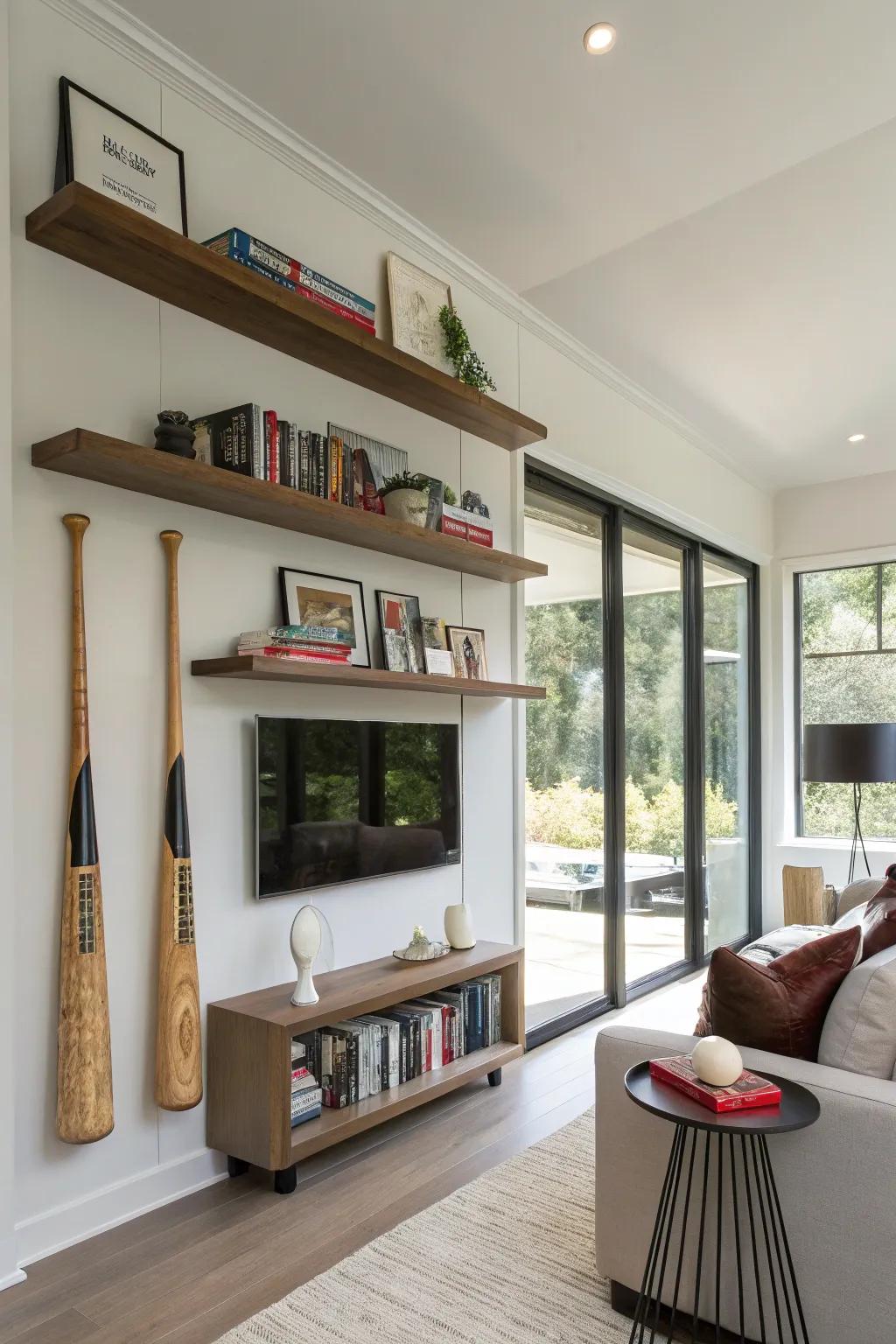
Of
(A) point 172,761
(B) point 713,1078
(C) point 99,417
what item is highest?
(C) point 99,417

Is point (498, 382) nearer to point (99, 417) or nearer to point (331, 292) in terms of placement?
point (331, 292)

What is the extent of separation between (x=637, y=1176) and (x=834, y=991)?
0.56m

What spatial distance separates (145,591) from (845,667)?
16.6ft

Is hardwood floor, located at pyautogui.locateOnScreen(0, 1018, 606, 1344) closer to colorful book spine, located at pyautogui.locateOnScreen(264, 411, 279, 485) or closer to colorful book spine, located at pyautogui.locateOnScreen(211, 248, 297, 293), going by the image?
colorful book spine, located at pyautogui.locateOnScreen(264, 411, 279, 485)

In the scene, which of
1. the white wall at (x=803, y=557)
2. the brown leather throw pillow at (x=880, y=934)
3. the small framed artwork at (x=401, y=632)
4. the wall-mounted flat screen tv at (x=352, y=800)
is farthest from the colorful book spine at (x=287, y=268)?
the white wall at (x=803, y=557)

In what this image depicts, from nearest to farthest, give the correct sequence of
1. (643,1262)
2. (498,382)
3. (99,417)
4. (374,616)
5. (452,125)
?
(643,1262) → (99,417) → (452,125) → (374,616) → (498,382)

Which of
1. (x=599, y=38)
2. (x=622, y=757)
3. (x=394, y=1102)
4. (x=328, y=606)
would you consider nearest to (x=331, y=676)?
(x=328, y=606)

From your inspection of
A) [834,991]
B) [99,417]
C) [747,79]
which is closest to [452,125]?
[747,79]

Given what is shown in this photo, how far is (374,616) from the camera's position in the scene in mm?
3152

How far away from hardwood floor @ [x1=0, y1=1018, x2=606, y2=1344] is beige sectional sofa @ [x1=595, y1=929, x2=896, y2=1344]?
2.25 ft

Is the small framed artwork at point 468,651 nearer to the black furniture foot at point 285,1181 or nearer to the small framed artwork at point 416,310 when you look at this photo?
the small framed artwork at point 416,310

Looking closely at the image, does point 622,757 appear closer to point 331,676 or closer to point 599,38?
point 331,676

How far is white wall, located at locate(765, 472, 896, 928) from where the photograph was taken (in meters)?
6.11

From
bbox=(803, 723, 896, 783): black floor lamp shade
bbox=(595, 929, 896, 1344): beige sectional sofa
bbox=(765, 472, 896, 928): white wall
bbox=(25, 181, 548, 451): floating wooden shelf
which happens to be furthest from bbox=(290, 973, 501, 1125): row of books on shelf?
bbox=(765, 472, 896, 928): white wall
